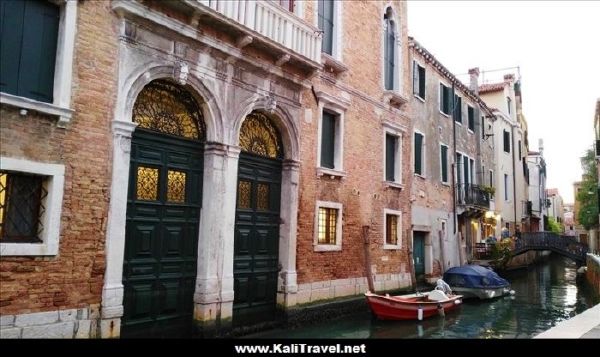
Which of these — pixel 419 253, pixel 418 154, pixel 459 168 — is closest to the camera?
pixel 419 253

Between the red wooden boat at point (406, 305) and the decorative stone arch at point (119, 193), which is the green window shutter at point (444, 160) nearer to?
the red wooden boat at point (406, 305)

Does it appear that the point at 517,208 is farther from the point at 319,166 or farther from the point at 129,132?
the point at 129,132

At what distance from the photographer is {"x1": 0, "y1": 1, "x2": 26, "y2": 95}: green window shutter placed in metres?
5.14

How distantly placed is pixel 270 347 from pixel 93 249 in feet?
9.11

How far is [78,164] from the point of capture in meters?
5.70

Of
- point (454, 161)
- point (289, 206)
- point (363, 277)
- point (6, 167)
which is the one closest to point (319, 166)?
point (289, 206)

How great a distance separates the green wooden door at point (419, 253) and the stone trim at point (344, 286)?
1.40 meters

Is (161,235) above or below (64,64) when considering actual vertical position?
below

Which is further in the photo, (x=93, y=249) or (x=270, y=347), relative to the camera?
(x=93, y=249)

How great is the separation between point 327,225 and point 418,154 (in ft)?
18.7

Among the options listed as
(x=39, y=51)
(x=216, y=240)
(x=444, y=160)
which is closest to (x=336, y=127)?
(x=216, y=240)

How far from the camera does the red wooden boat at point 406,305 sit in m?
9.63

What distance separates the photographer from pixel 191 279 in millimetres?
7320

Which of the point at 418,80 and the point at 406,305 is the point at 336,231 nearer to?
the point at 406,305
